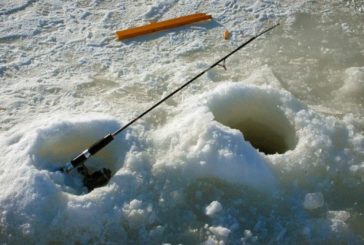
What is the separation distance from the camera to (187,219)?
122 inches

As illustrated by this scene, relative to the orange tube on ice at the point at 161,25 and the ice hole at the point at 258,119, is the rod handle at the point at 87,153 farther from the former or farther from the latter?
the orange tube on ice at the point at 161,25

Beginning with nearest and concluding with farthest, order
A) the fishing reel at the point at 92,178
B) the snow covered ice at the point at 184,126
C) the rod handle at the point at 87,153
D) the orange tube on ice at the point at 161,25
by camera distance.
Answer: the snow covered ice at the point at 184,126
the rod handle at the point at 87,153
the fishing reel at the point at 92,178
the orange tube on ice at the point at 161,25

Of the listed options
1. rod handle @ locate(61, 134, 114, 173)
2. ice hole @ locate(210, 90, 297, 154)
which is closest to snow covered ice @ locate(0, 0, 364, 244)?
ice hole @ locate(210, 90, 297, 154)

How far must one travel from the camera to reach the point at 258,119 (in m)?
3.97

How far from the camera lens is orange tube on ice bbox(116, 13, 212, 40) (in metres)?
4.96

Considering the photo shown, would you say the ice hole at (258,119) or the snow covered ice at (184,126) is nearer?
the snow covered ice at (184,126)

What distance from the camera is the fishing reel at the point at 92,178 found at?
332 cm

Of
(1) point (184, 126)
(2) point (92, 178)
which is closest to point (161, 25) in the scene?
(1) point (184, 126)

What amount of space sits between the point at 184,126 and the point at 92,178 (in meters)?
0.85

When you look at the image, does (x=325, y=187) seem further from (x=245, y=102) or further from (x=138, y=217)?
(x=138, y=217)

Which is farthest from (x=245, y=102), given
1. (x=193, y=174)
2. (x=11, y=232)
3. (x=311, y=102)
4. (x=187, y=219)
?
(x=11, y=232)

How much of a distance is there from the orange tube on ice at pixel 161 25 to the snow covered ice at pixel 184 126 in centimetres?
9

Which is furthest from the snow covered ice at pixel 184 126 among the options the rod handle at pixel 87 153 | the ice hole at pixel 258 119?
the rod handle at pixel 87 153

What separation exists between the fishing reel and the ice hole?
1.14m
